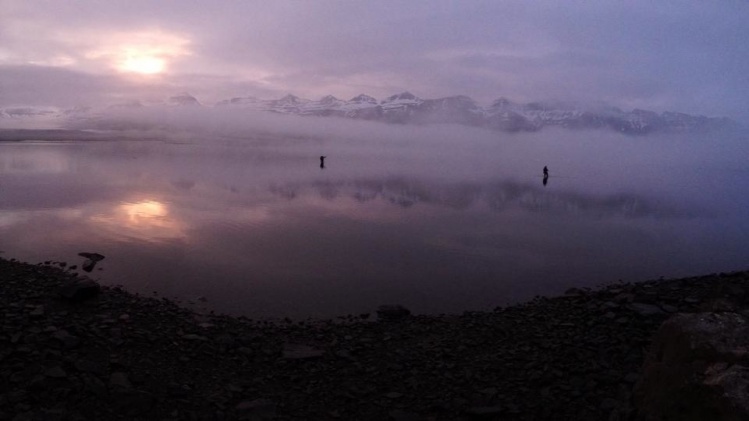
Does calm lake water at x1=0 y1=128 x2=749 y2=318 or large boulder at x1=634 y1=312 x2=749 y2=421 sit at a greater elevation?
large boulder at x1=634 y1=312 x2=749 y2=421

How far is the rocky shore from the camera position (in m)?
7.88

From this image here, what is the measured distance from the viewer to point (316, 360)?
10.2 meters

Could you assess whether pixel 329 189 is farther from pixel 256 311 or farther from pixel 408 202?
pixel 256 311

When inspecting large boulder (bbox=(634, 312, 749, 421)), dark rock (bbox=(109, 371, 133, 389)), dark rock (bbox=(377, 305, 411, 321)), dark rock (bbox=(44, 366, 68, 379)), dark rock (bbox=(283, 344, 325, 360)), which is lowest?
dark rock (bbox=(377, 305, 411, 321))

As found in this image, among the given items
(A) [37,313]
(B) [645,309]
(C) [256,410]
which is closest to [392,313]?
(C) [256,410]

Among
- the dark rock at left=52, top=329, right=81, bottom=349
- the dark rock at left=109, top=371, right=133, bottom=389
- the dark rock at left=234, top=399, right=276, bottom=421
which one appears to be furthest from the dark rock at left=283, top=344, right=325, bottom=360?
the dark rock at left=52, top=329, right=81, bottom=349

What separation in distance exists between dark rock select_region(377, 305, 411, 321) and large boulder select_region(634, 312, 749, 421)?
24.9ft

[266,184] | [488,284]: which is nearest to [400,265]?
[488,284]

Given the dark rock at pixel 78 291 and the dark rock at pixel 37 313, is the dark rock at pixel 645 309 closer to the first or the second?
the dark rock at pixel 78 291

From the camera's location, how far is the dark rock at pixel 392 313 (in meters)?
13.5

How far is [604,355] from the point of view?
971 cm

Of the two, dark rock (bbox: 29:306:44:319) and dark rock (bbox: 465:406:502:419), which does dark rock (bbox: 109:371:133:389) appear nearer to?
dark rock (bbox: 29:306:44:319)

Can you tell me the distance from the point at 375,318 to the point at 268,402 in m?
5.86

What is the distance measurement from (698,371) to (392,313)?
28.9 ft
